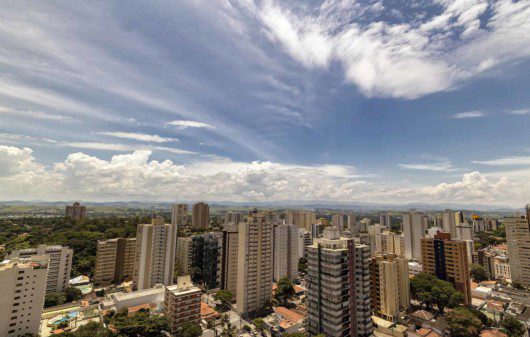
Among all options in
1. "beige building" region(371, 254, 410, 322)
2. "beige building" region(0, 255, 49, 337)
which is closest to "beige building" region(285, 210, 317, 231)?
"beige building" region(371, 254, 410, 322)

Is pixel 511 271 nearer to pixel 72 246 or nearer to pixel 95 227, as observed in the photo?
pixel 72 246

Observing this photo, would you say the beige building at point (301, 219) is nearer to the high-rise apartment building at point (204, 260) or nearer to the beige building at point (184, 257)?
the beige building at point (184, 257)

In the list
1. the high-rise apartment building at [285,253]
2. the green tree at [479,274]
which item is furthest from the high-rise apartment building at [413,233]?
the high-rise apartment building at [285,253]

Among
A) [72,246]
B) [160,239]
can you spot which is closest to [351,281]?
[160,239]

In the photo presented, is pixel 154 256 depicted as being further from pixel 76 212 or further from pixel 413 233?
pixel 76 212

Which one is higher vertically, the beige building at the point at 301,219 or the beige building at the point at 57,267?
the beige building at the point at 301,219

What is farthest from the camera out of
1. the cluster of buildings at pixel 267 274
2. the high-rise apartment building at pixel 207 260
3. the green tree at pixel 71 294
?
the high-rise apartment building at pixel 207 260

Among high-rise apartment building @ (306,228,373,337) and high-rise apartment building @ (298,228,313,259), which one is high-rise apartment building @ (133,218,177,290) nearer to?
high-rise apartment building @ (306,228,373,337)

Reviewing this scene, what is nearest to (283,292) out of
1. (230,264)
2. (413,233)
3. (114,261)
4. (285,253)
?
(230,264)
